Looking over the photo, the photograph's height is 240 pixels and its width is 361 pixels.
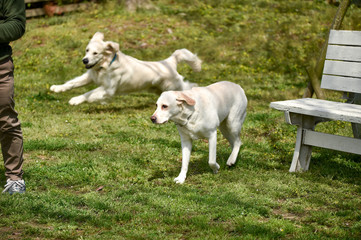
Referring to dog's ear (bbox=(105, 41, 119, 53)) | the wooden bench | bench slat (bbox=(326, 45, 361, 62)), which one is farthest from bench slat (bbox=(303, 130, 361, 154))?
dog's ear (bbox=(105, 41, 119, 53))

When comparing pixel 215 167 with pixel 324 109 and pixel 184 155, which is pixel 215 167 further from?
pixel 324 109

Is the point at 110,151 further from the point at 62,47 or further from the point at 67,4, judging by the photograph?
the point at 67,4

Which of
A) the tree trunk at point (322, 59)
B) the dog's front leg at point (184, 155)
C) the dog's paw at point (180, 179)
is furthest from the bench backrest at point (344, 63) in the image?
the dog's paw at point (180, 179)

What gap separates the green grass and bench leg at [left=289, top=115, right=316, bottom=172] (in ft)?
0.50

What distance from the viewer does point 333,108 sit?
219 inches

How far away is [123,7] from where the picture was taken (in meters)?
15.9

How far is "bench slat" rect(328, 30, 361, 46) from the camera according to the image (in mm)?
6445

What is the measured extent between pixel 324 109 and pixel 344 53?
1.43 m

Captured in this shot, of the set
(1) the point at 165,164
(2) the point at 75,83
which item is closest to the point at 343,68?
(1) the point at 165,164

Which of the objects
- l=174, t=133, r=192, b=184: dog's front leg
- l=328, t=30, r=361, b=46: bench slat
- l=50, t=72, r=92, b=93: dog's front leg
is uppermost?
l=328, t=30, r=361, b=46: bench slat

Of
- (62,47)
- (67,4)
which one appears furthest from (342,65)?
(67,4)

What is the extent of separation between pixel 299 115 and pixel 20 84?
7.46 metres

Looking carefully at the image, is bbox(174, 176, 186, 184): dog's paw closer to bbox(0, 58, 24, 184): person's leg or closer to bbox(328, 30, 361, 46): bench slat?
bbox(0, 58, 24, 184): person's leg

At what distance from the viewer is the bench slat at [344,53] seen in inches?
254
